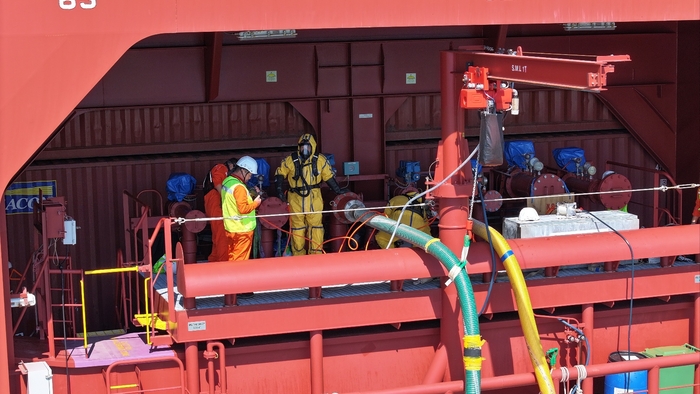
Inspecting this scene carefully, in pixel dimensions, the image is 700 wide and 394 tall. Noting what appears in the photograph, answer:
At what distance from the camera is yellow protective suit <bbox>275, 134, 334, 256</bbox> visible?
1073 centimetres

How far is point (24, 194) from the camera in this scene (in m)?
11.4

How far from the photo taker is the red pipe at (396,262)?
8.54 m

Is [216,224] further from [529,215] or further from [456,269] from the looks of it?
[529,215]

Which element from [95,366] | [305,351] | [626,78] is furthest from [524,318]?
[626,78]

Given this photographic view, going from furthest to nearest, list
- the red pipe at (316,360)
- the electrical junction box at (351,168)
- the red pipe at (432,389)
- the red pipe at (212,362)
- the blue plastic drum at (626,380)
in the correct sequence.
Answer: 1. the electrical junction box at (351,168)
2. the blue plastic drum at (626,380)
3. the red pipe at (316,360)
4. the red pipe at (212,362)
5. the red pipe at (432,389)

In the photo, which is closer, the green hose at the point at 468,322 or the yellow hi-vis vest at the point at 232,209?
the green hose at the point at 468,322

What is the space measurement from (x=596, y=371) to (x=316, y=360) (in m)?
2.58

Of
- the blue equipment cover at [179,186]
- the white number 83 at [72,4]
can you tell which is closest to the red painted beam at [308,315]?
the white number 83 at [72,4]

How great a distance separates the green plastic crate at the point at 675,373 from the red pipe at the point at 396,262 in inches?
40.0

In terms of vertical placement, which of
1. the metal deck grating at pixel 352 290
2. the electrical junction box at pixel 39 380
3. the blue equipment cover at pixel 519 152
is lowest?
the electrical junction box at pixel 39 380

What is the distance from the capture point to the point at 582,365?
355 inches

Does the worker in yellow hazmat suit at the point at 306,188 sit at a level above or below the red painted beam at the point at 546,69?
below

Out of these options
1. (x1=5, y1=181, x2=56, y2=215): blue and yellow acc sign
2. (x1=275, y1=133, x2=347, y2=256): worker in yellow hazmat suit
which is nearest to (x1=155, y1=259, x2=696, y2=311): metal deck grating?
(x1=275, y1=133, x2=347, y2=256): worker in yellow hazmat suit

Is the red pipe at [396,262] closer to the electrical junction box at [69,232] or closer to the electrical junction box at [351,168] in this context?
the electrical junction box at [69,232]
